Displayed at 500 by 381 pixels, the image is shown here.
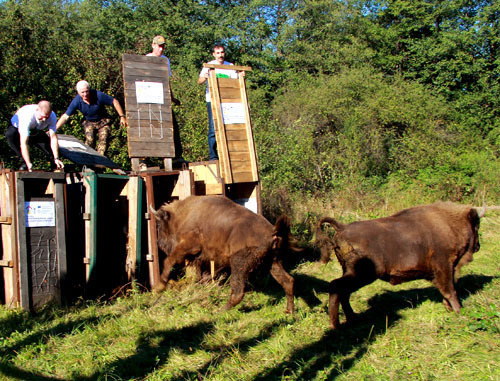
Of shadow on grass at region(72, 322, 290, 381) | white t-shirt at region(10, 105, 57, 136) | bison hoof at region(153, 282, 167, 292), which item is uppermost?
white t-shirt at region(10, 105, 57, 136)

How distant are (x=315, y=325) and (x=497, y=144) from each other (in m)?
17.0

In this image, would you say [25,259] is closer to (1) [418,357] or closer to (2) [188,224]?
(2) [188,224]

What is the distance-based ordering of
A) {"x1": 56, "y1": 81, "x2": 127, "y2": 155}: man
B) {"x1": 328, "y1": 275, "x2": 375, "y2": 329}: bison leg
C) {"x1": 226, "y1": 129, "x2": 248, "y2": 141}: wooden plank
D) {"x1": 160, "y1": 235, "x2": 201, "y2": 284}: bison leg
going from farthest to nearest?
1. {"x1": 56, "y1": 81, "x2": 127, "y2": 155}: man
2. {"x1": 226, "y1": 129, "x2": 248, "y2": 141}: wooden plank
3. {"x1": 160, "y1": 235, "x2": 201, "y2": 284}: bison leg
4. {"x1": 328, "y1": 275, "x2": 375, "y2": 329}: bison leg

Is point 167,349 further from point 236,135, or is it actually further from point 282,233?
point 236,135

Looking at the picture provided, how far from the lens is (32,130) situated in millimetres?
7441

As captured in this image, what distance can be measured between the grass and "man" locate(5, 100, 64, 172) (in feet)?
7.66

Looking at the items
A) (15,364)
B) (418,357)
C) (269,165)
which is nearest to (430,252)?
(418,357)

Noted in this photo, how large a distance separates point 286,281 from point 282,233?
0.70 meters

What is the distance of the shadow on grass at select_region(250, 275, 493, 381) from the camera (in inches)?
179

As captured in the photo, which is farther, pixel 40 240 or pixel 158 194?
pixel 158 194

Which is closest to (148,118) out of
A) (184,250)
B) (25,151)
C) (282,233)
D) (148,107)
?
(148,107)

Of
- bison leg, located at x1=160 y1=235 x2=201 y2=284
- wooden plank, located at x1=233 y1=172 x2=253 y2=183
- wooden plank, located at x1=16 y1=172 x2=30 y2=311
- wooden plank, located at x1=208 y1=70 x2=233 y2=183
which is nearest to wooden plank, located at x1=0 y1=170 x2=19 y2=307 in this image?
wooden plank, located at x1=16 y1=172 x2=30 y2=311

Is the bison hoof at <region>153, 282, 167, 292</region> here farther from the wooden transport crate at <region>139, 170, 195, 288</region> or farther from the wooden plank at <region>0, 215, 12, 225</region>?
the wooden plank at <region>0, 215, 12, 225</region>

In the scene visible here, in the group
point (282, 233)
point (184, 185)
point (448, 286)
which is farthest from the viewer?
point (184, 185)
